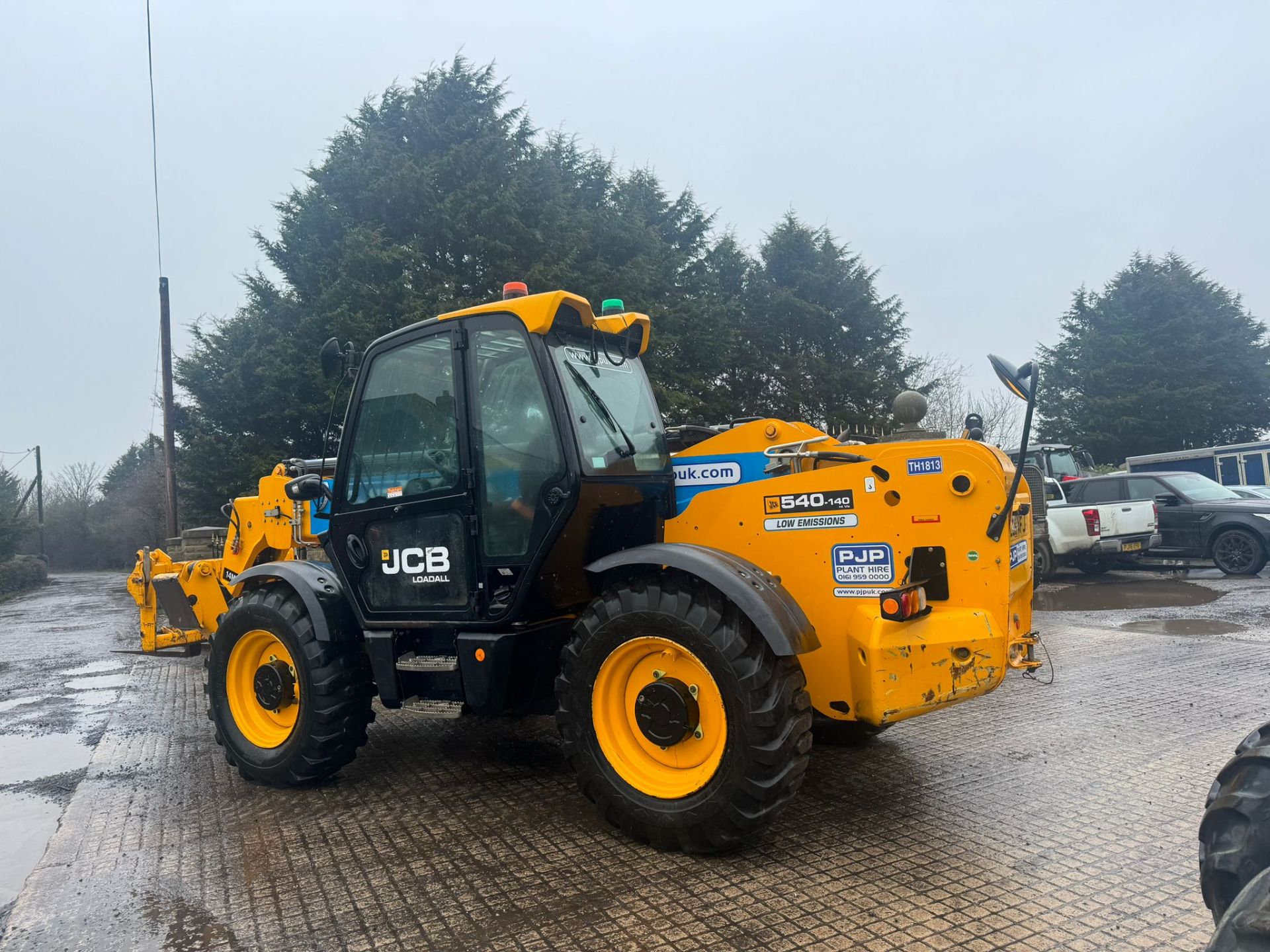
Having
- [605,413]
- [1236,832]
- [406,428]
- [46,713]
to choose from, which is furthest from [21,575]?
[1236,832]

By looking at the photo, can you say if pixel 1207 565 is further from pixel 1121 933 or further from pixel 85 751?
pixel 85 751

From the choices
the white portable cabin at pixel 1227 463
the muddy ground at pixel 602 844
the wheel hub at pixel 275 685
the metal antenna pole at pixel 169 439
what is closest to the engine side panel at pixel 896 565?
the muddy ground at pixel 602 844

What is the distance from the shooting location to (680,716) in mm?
3617

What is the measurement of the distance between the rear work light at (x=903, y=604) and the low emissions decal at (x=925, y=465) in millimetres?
492

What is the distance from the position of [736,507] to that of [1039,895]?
1975 millimetres

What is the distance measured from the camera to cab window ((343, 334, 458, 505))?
4.38m

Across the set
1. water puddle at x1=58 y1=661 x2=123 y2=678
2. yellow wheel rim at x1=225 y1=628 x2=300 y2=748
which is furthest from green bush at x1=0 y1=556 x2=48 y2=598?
yellow wheel rim at x1=225 y1=628 x2=300 y2=748

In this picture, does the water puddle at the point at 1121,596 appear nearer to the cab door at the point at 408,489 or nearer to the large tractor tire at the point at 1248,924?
the cab door at the point at 408,489

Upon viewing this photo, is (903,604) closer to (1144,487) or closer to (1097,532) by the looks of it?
(1097,532)

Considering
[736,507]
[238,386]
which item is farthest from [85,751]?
[238,386]

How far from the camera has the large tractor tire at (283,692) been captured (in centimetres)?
456

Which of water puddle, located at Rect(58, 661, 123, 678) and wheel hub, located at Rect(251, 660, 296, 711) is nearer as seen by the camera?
wheel hub, located at Rect(251, 660, 296, 711)

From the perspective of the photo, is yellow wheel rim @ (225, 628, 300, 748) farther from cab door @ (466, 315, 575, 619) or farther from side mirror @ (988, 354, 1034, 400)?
side mirror @ (988, 354, 1034, 400)

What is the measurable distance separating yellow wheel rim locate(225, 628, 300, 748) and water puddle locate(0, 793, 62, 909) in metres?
1.00
